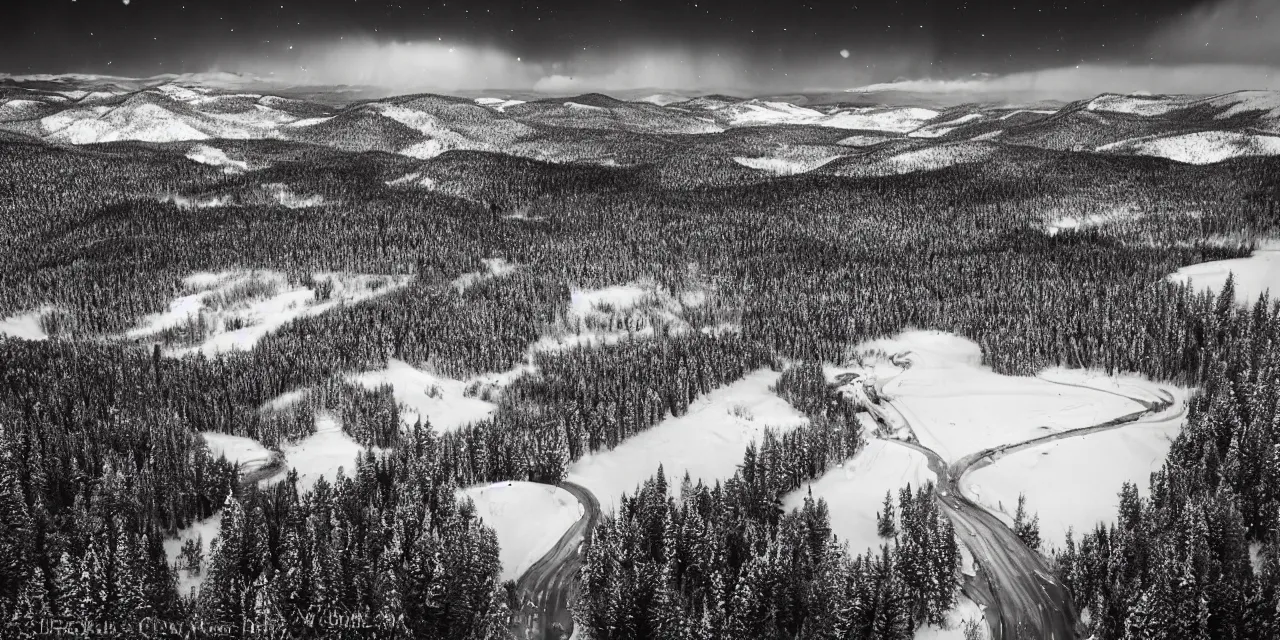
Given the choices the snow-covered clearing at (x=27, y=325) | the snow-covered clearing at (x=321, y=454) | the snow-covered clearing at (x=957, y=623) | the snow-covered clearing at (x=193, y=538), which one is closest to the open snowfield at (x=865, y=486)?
the snow-covered clearing at (x=957, y=623)

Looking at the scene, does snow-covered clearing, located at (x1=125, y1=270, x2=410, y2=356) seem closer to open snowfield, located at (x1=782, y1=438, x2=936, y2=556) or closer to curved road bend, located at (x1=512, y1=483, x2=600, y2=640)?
curved road bend, located at (x1=512, y1=483, x2=600, y2=640)

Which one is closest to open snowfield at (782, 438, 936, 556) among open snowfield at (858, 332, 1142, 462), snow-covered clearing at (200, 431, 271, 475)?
open snowfield at (858, 332, 1142, 462)

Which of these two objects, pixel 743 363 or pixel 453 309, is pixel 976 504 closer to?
pixel 743 363

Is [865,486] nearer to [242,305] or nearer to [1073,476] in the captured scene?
[1073,476]

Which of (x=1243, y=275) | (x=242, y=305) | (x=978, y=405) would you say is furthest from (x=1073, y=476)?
(x=242, y=305)

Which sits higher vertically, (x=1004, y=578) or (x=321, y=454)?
(x=1004, y=578)

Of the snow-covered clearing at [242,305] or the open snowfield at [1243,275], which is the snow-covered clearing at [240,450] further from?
the open snowfield at [1243,275]
